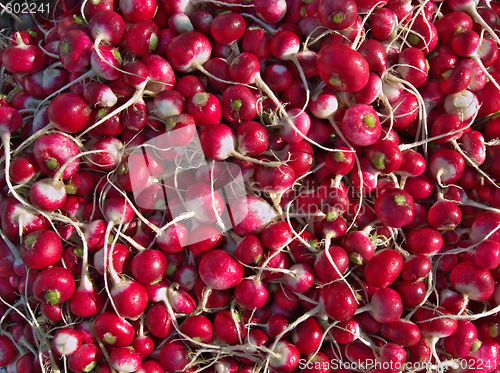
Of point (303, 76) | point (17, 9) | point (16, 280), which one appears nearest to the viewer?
point (303, 76)

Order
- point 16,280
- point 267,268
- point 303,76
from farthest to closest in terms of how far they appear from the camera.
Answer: point 16,280 → point 303,76 → point 267,268

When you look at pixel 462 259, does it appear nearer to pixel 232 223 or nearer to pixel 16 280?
pixel 232 223

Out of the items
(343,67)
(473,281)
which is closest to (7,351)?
(343,67)

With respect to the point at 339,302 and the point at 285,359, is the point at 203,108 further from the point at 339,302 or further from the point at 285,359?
the point at 285,359

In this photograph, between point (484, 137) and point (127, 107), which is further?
point (484, 137)

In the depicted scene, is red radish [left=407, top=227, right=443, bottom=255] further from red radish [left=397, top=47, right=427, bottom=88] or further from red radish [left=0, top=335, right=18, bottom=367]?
red radish [left=0, top=335, right=18, bottom=367]

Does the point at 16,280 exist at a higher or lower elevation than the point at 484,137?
lower

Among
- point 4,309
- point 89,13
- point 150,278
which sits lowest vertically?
point 4,309

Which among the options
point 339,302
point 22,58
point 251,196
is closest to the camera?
point 339,302

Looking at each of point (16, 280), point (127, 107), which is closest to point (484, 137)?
point (127, 107)
